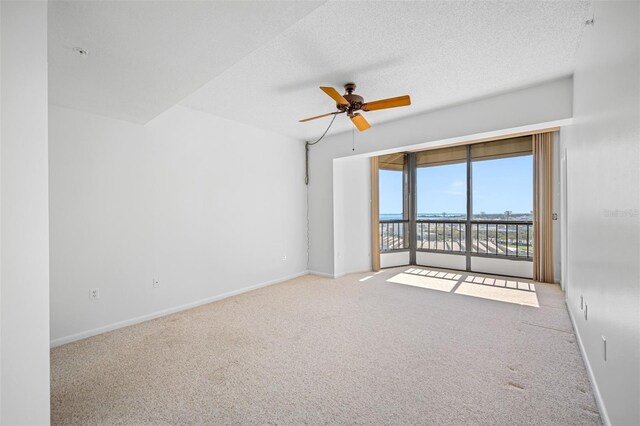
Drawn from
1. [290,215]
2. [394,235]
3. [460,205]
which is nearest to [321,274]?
[290,215]

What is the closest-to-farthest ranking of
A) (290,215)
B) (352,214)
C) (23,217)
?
(23,217) → (290,215) → (352,214)

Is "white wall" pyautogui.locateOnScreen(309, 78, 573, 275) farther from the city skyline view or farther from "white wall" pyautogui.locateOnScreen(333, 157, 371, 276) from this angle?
the city skyline view

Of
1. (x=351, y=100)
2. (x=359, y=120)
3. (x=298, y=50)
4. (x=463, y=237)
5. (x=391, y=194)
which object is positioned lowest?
(x=463, y=237)

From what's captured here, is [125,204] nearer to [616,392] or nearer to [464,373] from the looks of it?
[464,373]

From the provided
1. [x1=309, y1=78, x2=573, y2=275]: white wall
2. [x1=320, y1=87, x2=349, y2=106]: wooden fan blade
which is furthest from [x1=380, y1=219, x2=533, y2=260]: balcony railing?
[x1=320, y1=87, x2=349, y2=106]: wooden fan blade

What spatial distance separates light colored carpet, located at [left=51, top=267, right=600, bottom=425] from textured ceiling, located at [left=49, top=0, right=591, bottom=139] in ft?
7.19

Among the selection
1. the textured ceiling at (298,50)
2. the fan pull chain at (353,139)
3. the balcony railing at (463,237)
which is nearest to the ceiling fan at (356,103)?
the textured ceiling at (298,50)

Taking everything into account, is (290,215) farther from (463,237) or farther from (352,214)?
(463,237)

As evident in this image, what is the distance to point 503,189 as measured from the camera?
5039 mm

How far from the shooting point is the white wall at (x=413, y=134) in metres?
3.00

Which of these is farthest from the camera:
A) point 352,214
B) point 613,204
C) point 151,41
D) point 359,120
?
point 352,214

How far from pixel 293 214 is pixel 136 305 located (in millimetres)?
2649

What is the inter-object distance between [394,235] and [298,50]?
4.39 meters

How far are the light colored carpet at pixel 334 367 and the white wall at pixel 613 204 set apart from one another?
0.39 meters
